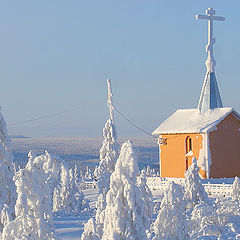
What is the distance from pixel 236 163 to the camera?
42844mm

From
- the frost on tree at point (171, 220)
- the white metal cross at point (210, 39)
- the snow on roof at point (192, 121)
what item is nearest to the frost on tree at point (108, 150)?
the snow on roof at point (192, 121)

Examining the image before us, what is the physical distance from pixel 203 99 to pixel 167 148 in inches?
181

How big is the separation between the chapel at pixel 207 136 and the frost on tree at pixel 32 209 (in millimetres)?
24262

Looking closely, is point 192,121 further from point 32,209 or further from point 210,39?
point 32,209

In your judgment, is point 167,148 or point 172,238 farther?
point 167,148

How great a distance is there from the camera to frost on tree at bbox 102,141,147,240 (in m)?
16.2

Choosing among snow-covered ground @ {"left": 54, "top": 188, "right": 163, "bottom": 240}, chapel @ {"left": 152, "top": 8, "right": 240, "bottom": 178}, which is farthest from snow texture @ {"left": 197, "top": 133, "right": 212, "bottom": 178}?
snow-covered ground @ {"left": 54, "top": 188, "right": 163, "bottom": 240}

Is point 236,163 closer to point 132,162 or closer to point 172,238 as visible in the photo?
point 172,238

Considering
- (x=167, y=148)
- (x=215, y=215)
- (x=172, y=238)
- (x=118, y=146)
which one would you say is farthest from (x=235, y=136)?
(x=172, y=238)

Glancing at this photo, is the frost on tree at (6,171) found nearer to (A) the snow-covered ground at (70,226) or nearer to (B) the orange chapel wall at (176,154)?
(A) the snow-covered ground at (70,226)

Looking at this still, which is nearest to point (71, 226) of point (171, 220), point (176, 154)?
point (171, 220)

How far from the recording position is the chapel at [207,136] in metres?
41.4

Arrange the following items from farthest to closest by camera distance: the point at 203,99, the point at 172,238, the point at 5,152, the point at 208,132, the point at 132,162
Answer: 1. the point at 203,99
2. the point at 208,132
3. the point at 5,152
4. the point at 172,238
5. the point at 132,162

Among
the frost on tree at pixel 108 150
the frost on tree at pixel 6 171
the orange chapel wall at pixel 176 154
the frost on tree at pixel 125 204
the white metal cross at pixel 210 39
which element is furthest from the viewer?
the white metal cross at pixel 210 39
